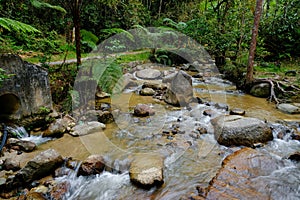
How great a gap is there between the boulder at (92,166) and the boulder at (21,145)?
1.22 meters

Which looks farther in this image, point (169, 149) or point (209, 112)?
point (209, 112)

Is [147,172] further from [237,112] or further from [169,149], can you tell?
[237,112]

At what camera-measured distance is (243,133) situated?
4.24 m

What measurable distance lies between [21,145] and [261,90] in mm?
7194

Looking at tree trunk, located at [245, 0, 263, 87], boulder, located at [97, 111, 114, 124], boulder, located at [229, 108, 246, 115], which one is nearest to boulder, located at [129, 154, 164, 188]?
boulder, located at [97, 111, 114, 124]

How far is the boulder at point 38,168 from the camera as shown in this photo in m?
3.05

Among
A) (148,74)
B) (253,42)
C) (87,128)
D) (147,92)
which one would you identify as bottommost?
(87,128)

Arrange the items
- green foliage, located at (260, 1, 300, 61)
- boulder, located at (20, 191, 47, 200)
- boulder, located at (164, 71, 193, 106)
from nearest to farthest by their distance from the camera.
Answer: boulder, located at (20, 191, 47, 200) → boulder, located at (164, 71, 193, 106) → green foliage, located at (260, 1, 300, 61)

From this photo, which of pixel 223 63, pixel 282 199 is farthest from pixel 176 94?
pixel 223 63

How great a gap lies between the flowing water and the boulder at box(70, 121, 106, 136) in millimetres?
129

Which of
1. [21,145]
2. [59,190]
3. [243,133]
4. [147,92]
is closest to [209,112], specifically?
[243,133]

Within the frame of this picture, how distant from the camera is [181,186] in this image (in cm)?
316

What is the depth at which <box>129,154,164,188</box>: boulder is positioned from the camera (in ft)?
10.1

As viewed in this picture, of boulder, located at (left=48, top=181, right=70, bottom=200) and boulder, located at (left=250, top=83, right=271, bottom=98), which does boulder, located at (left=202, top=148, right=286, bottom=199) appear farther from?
boulder, located at (left=250, top=83, right=271, bottom=98)
